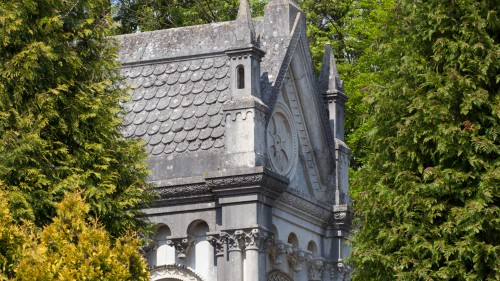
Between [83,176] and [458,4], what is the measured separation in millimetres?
6391

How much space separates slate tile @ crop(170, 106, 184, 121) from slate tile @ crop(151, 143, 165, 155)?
A: 563 millimetres

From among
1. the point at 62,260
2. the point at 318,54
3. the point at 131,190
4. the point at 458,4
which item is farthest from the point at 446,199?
the point at 318,54

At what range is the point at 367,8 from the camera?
42750mm

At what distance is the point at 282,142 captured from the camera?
3052 cm

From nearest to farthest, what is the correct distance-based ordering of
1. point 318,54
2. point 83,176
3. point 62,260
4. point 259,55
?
point 62,260, point 83,176, point 259,55, point 318,54

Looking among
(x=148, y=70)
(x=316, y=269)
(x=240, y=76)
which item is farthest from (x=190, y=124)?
(x=316, y=269)

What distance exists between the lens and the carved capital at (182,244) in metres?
29.2

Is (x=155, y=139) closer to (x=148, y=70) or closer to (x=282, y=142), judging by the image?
(x=148, y=70)

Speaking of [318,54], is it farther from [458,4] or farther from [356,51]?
[458,4]

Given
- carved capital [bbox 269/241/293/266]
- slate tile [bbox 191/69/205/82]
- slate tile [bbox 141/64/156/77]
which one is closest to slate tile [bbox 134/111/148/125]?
slate tile [bbox 141/64/156/77]

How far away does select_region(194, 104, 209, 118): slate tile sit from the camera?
97.7ft

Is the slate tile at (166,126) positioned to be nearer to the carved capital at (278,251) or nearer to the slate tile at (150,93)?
the slate tile at (150,93)

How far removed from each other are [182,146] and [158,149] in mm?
478

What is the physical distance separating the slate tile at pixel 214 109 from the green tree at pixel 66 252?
24.0 feet
